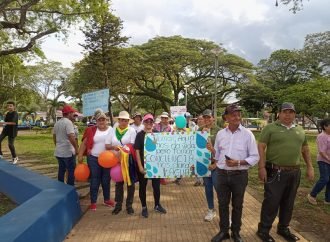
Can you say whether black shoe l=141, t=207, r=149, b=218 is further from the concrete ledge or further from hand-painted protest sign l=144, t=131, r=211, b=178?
the concrete ledge

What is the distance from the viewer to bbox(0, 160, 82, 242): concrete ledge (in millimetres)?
4298

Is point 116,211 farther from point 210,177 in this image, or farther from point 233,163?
point 233,163

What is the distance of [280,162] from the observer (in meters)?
5.47

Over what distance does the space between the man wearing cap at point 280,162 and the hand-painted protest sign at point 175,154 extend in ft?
4.78

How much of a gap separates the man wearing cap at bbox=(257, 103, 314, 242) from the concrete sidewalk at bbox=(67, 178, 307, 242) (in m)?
0.39

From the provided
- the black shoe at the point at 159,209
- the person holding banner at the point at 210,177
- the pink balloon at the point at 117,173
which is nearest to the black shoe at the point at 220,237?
the person holding banner at the point at 210,177

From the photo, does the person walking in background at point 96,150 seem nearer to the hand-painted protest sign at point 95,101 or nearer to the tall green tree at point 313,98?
the hand-painted protest sign at point 95,101

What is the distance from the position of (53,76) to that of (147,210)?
69.5 meters

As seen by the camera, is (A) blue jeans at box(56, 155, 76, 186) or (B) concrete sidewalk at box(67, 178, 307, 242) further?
(A) blue jeans at box(56, 155, 76, 186)

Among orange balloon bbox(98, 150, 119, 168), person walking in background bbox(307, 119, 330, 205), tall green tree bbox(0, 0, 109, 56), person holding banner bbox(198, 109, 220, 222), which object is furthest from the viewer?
tall green tree bbox(0, 0, 109, 56)

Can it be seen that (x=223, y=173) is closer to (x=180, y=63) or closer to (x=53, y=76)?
(x=180, y=63)

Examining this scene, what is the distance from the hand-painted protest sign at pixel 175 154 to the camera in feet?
22.7

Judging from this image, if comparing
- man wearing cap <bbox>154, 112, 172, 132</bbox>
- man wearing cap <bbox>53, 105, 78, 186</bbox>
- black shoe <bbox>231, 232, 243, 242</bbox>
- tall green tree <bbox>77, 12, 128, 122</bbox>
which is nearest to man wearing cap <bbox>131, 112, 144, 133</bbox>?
man wearing cap <bbox>154, 112, 172, 132</bbox>

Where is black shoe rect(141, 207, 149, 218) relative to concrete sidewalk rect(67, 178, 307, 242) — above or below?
above
